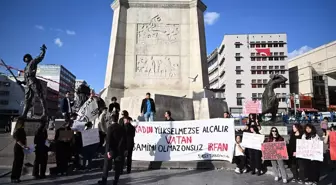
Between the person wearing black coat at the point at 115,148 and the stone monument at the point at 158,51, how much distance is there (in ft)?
24.8

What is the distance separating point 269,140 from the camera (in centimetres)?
780

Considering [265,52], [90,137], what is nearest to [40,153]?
[90,137]

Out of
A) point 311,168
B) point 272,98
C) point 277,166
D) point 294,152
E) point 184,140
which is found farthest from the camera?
point 272,98

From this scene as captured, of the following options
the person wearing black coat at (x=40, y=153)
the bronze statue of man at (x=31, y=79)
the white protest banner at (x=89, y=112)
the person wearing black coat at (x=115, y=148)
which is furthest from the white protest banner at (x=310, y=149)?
the bronze statue of man at (x=31, y=79)

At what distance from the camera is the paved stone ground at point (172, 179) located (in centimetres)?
673

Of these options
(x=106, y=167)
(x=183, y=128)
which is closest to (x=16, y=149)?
(x=106, y=167)

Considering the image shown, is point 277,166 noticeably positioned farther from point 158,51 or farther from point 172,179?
point 158,51

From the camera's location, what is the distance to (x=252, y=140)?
8266mm

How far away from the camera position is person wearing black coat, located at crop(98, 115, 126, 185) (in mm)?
6367

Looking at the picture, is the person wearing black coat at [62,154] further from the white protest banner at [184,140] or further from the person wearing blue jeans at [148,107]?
the person wearing blue jeans at [148,107]

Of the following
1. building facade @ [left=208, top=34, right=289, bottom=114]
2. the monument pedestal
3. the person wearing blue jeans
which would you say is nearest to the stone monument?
the monument pedestal

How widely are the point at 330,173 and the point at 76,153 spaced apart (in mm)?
7741

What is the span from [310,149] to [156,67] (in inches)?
366

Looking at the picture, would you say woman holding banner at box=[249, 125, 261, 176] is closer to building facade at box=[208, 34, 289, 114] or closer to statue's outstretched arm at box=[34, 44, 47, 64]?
statue's outstretched arm at box=[34, 44, 47, 64]
